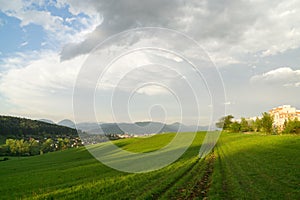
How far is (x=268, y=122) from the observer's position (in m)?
111

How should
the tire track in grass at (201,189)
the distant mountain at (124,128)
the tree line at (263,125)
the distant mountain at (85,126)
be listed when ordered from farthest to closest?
the tree line at (263,125) < the distant mountain at (124,128) < the distant mountain at (85,126) < the tire track in grass at (201,189)

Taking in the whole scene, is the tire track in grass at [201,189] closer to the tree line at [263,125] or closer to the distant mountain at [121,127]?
the distant mountain at [121,127]

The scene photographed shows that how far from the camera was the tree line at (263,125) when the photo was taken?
106 meters

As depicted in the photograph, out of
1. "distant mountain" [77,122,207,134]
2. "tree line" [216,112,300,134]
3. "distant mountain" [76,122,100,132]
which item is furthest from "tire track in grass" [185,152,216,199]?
"tree line" [216,112,300,134]

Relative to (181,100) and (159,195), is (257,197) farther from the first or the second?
(181,100)

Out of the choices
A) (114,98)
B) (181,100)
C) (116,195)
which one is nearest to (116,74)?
(114,98)

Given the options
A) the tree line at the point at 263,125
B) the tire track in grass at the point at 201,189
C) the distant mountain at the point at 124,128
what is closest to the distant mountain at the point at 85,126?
the distant mountain at the point at 124,128

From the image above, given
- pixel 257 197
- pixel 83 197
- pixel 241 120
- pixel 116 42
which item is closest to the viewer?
pixel 257 197

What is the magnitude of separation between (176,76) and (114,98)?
336 inches

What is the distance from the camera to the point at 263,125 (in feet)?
371

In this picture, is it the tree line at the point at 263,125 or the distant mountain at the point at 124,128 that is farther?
the tree line at the point at 263,125

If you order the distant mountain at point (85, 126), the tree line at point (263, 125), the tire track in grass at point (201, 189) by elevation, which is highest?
the tree line at point (263, 125)

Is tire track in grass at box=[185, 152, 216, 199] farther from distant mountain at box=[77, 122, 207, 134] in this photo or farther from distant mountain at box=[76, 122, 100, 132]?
distant mountain at box=[76, 122, 100, 132]

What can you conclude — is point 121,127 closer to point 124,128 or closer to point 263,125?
point 124,128
